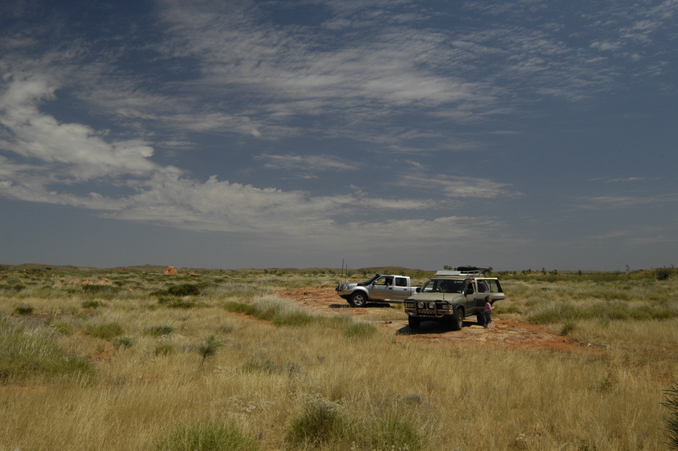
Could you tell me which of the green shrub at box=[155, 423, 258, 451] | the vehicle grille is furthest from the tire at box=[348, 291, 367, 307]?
the green shrub at box=[155, 423, 258, 451]

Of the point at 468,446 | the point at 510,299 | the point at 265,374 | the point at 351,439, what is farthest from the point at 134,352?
the point at 510,299

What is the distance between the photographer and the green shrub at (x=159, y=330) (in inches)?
486

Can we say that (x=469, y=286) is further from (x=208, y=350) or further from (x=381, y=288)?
(x=208, y=350)

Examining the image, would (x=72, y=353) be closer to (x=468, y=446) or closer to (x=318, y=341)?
(x=318, y=341)

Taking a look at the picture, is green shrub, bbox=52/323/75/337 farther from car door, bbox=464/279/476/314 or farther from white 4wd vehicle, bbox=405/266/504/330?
car door, bbox=464/279/476/314

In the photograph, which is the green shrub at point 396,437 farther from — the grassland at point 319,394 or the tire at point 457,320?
the tire at point 457,320

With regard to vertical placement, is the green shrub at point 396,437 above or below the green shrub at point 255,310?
above

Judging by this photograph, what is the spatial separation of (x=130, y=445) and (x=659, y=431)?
6.35 metres

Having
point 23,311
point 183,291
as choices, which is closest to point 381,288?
point 183,291

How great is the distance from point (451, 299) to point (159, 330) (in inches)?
387

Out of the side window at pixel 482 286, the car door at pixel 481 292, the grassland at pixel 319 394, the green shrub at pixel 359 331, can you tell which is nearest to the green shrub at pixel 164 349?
the grassland at pixel 319 394

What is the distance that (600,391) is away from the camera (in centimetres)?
693

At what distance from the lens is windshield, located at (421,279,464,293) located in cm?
1603

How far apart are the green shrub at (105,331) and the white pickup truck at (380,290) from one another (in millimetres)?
13449
